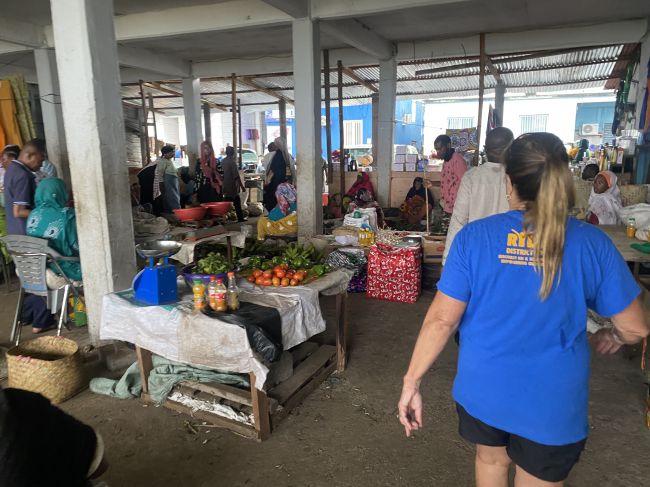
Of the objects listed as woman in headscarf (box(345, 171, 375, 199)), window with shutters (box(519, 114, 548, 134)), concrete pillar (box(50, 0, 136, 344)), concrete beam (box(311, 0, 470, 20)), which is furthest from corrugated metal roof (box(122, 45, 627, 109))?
window with shutters (box(519, 114, 548, 134))

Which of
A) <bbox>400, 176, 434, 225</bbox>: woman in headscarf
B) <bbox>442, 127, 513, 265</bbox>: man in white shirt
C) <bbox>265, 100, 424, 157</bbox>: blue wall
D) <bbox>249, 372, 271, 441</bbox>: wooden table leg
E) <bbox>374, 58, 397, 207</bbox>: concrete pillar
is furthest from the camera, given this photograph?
<bbox>265, 100, 424, 157</bbox>: blue wall

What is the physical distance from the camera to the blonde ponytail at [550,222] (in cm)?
139

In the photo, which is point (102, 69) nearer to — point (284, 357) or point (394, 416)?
point (284, 357)

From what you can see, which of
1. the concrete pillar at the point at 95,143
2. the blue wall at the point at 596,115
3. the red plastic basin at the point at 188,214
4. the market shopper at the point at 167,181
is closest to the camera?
the concrete pillar at the point at 95,143

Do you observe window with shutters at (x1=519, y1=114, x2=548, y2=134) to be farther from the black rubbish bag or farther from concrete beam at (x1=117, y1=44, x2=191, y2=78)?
the black rubbish bag

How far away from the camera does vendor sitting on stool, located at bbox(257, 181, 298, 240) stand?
7562 millimetres

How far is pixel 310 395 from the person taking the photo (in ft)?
11.5

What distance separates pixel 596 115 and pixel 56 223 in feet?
75.1

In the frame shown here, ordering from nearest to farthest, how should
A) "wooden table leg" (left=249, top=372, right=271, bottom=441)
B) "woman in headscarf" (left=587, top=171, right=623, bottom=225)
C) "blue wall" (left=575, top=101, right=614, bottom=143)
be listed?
"wooden table leg" (left=249, top=372, right=271, bottom=441), "woman in headscarf" (left=587, top=171, right=623, bottom=225), "blue wall" (left=575, top=101, right=614, bottom=143)

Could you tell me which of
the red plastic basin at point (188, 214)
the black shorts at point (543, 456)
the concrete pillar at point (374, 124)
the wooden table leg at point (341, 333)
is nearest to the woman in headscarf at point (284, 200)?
the red plastic basin at point (188, 214)

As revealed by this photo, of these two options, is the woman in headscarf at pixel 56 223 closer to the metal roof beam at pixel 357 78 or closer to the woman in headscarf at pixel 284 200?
the woman in headscarf at pixel 284 200

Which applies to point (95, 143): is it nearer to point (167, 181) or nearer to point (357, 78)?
point (167, 181)

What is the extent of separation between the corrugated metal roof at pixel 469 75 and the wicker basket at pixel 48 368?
7.69 m

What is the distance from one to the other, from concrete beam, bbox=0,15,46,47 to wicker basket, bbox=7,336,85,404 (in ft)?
22.4
